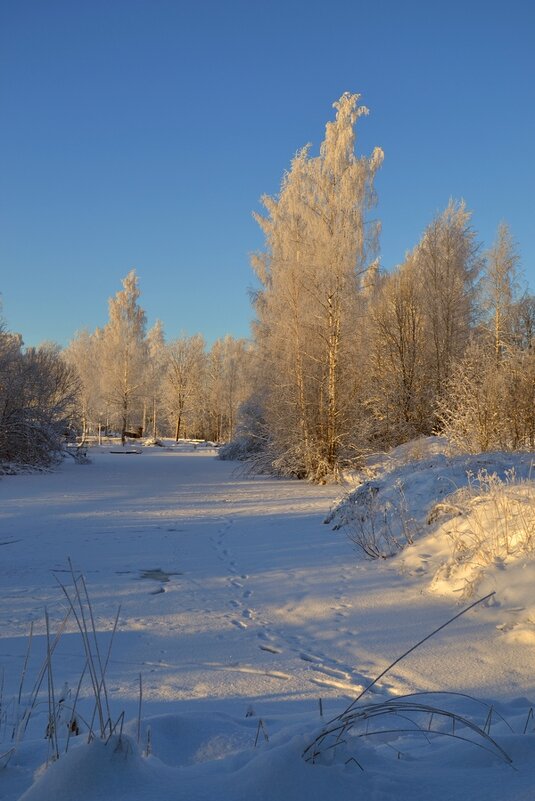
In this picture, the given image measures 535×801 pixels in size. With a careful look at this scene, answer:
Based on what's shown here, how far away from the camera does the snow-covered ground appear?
1499mm

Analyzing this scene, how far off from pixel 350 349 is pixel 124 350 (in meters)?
31.2

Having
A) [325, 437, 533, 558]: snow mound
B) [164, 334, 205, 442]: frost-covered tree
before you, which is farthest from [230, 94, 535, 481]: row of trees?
[164, 334, 205, 442]: frost-covered tree

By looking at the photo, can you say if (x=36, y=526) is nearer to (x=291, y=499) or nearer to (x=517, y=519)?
(x=291, y=499)

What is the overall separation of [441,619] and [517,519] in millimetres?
1364

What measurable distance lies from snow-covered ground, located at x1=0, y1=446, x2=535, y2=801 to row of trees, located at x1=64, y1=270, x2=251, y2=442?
29.6 meters

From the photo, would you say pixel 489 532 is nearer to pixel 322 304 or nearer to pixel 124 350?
pixel 322 304

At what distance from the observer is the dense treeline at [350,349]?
47.2ft

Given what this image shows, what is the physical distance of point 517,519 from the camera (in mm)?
5309

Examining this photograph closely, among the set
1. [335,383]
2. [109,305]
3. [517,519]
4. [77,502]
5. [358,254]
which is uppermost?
[109,305]

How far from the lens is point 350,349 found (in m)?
16.9

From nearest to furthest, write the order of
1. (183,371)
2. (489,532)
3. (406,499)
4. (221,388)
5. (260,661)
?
(260,661) → (489,532) → (406,499) → (183,371) → (221,388)

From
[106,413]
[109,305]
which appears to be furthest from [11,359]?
[106,413]

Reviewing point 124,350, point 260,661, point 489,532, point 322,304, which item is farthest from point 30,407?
point 124,350

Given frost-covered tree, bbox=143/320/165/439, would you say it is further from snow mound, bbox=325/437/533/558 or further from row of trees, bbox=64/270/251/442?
snow mound, bbox=325/437/533/558
